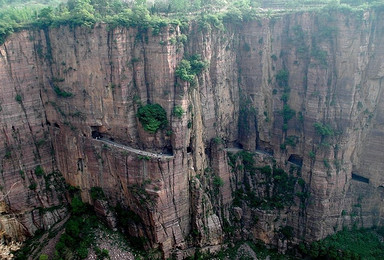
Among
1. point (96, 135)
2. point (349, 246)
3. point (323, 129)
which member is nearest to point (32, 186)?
point (96, 135)

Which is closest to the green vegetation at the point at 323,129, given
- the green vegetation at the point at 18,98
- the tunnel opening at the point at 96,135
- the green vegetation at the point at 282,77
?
the green vegetation at the point at 282,77

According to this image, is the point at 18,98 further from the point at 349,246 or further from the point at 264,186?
the point at 349,246

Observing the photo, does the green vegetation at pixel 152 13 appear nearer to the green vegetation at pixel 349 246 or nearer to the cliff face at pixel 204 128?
the cliff face at pixel 204 128

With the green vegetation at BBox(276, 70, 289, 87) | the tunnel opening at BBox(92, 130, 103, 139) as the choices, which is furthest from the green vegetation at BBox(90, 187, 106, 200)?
the green vegetation at BBox(276, 70, 289, 87)

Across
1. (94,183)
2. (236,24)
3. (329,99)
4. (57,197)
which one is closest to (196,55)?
(236,24)

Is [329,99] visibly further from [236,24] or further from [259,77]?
[236,24]
